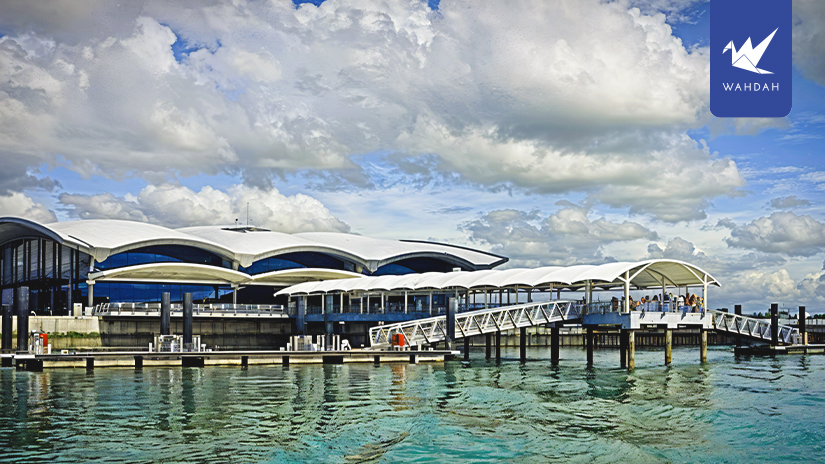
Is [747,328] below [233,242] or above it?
below

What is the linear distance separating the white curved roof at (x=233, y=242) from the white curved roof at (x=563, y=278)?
12.5 m

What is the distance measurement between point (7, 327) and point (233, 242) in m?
23.4

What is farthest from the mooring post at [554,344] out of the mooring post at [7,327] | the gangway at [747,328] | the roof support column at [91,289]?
the roof support column at [91,289]

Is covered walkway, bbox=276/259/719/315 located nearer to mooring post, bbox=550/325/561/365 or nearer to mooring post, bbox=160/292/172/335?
mooring post, bbox=550/325/561/365

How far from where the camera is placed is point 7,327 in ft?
157

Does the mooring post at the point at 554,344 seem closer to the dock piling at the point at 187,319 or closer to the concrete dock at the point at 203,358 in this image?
the concrete dock at the point at 203,358

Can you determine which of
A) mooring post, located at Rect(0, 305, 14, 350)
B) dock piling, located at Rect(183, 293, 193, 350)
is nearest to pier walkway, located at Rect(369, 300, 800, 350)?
dock piling, located at Rect(183, 293, 193, 350)

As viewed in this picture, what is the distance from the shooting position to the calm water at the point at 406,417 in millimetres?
17297

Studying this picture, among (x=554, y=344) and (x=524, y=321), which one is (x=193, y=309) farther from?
(x=554, y=344)

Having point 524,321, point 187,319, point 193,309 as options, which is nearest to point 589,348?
point 524,321

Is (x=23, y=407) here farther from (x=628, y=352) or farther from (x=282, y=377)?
(x=628, y=352)

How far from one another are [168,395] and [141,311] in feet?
98.2

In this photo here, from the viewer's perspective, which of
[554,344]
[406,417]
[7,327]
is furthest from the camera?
[7,327]

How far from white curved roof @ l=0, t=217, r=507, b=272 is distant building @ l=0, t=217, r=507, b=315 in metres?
0.09
